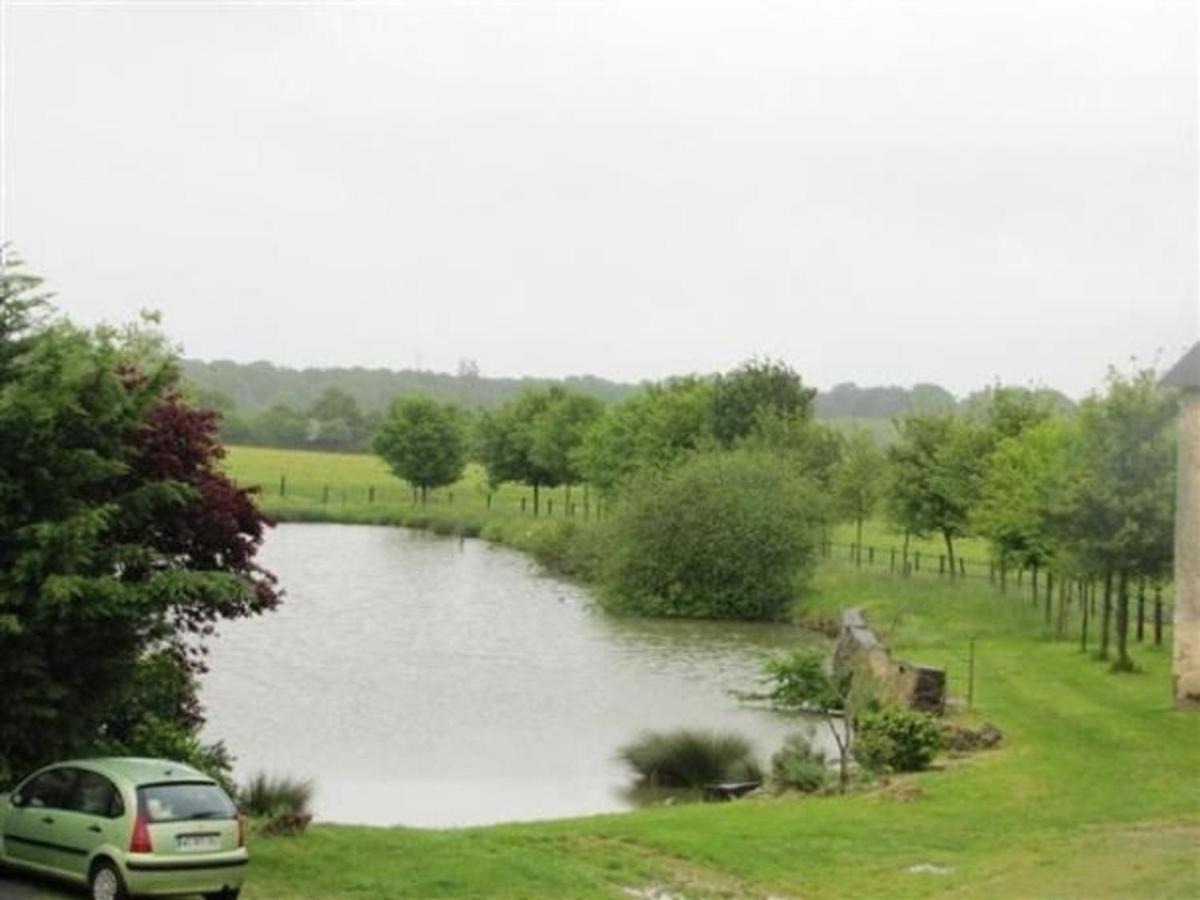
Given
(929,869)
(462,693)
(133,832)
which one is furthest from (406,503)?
(133,832)

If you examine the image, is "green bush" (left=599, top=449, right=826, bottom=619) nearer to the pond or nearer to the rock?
the pond

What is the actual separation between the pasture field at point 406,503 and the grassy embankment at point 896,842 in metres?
42.7

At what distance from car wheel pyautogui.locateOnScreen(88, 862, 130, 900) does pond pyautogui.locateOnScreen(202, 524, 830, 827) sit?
33.0 feet

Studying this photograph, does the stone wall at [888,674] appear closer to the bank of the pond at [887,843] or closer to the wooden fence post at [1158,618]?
the bank of the pond at [887,843]

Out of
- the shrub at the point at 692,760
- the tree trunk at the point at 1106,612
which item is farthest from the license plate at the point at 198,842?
the tree trunk at the point at 1106,612

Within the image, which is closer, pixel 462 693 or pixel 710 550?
pixel 462 693

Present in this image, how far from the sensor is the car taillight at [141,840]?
14727 mm

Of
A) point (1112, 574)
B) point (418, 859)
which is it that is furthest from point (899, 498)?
point (418, 859)

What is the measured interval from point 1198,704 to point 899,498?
2743 centimetres

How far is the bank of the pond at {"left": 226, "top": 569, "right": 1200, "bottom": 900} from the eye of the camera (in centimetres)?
1734

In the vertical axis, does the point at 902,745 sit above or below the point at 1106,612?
below

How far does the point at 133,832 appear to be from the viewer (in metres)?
14.8

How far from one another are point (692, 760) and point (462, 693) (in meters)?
9.92

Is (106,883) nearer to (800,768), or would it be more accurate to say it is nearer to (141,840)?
(141,840)
